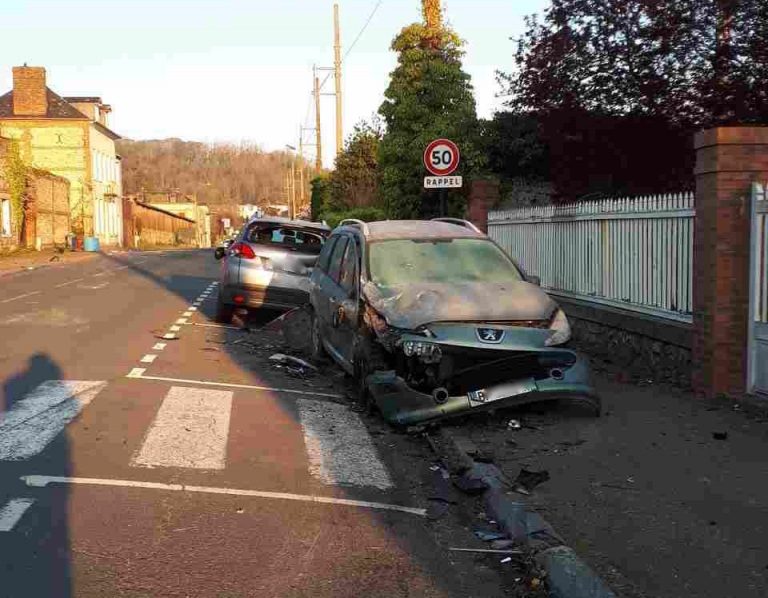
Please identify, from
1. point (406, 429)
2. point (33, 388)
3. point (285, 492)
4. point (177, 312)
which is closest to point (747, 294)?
point (406, 429)

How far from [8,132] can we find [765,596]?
64.1 meters

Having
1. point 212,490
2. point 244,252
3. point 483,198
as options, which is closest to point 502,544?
point 212,490

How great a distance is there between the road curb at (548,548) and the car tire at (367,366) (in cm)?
217

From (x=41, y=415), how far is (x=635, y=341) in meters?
6.31

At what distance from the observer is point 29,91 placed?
203 feet

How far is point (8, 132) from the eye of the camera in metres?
60.6

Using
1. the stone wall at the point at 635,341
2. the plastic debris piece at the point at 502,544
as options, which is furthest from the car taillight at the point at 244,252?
the plastic debris piece at the point at 502,544

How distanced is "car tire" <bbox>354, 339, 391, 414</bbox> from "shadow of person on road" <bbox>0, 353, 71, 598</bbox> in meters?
2.62

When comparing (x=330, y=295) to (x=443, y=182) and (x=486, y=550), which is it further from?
(x=443, y=182)

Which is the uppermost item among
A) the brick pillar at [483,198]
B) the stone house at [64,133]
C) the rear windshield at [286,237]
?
the stone house at [64,133]

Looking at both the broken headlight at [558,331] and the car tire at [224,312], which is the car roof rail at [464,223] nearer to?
the broken headlight at [558,331]

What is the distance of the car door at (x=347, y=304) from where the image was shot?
28.7 ft

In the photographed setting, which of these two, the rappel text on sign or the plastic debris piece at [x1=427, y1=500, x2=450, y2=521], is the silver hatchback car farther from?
the plastic debris piece at [x1=427, y1=500, x2=450, y2=521]

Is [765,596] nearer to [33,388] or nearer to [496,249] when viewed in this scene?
[496,249]
